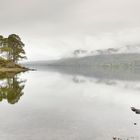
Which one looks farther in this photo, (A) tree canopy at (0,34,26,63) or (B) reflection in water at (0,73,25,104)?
(A) tree canopy at (0,34,26,63)

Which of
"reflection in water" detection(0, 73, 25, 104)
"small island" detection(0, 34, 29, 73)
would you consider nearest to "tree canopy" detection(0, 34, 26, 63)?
"small island" detection(0, 34, 29, 73)

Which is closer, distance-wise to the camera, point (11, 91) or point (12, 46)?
point (11, 91)

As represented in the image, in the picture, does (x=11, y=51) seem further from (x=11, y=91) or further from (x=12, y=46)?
(x=11, y=91)

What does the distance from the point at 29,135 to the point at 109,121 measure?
10428 millimetres

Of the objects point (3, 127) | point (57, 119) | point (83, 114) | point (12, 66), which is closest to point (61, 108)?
point (83, 114)

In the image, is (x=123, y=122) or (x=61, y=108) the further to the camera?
(x=61, y=108)

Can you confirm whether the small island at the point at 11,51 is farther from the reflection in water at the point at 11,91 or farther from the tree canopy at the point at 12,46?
the reflection in water at the point at 11,91

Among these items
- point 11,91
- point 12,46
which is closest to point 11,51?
point 12,46

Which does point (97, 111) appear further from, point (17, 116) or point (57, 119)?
point (17, 116)

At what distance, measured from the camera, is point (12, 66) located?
13938 centimetres

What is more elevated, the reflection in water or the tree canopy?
the tree canopy

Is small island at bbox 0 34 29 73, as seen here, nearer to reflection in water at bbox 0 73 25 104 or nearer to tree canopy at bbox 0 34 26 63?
tree canopy at bbox 0 34 26 63

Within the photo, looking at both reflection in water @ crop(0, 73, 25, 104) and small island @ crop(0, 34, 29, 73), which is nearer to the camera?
reflection in water @ crop(0, 73, 25, 104)

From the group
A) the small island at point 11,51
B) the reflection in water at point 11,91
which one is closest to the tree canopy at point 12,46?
the small island at point 11,51
